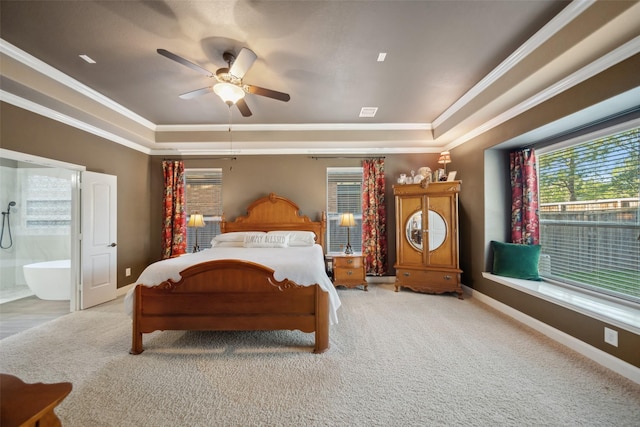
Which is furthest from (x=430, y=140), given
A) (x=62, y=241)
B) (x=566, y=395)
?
(x=62, y=241)

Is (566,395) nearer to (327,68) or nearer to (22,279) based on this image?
(327,68)

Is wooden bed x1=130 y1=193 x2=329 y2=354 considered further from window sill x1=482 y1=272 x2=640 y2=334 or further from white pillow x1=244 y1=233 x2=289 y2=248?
window sill x1=482 y1=272 x2=640 y2=334

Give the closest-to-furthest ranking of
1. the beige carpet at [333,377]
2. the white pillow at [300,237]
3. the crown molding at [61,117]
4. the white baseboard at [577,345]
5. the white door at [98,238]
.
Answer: the beige carpet at [333,377] < the white baseboard at [577,345] < the crown molding at [61,117] < the white door at [98,238] < the white pillow at [300,237]

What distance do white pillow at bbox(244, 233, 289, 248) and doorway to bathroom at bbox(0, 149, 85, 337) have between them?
2276mm

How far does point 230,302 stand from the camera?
2398mm

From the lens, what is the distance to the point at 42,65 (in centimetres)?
253

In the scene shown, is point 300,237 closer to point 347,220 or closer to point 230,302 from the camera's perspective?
point 347,220

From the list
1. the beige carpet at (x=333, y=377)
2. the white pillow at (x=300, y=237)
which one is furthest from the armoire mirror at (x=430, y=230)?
the white pillow at (x=300, y=237)

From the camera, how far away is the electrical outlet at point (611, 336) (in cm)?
203

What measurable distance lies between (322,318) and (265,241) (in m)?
1.93

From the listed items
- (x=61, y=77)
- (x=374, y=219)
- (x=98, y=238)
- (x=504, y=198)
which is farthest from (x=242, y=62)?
(x=504, y=198)

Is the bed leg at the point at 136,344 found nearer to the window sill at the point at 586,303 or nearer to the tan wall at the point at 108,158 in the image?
the tan wall at the point at 108,158

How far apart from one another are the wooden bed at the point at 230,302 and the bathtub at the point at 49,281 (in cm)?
270

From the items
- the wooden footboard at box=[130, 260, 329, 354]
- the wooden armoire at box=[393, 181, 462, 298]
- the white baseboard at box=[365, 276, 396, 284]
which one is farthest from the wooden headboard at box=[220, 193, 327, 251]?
the wooden footboard at box=[130, 260, 329, 354]
